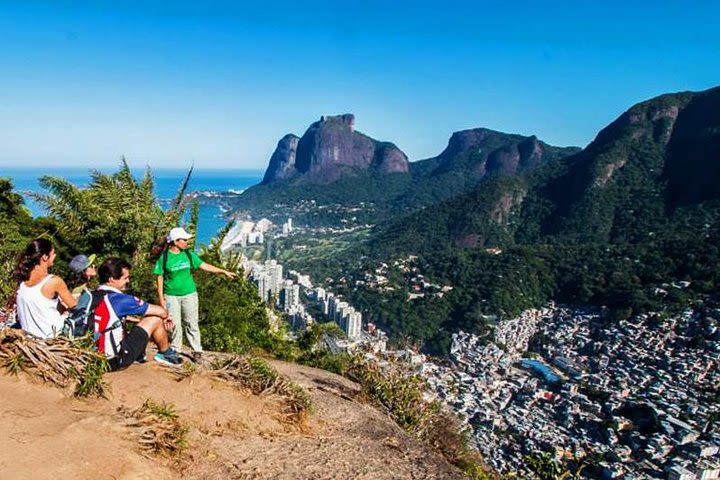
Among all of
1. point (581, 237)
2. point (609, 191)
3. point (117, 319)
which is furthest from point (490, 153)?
point (117, 319)

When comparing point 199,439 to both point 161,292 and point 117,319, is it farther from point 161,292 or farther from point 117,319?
point 161,292

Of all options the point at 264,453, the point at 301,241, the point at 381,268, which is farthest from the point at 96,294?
the point at 301,241

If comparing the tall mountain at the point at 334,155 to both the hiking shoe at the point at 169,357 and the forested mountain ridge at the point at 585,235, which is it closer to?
the forested mountain ridge at the point at 585,235

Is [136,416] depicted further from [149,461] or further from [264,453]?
[264,453]

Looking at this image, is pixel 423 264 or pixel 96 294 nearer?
pixel 96 294

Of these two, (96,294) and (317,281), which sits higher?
(96,294)

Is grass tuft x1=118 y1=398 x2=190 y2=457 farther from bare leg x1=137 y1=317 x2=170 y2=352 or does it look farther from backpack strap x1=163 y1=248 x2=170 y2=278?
backpack strap x1=163 y1=248 x2=170 y2=278

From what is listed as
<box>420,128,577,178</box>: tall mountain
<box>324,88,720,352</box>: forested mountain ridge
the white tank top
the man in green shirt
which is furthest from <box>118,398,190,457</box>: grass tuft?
<box>420,128,577,178</box>: tall mountain
